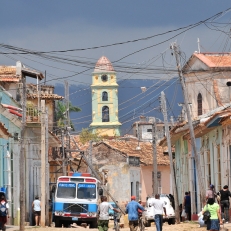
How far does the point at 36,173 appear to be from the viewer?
56.1 meters

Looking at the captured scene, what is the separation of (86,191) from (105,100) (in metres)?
124


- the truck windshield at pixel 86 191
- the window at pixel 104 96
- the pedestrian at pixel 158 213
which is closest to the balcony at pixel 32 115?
the truck windshield at pixel 86 191

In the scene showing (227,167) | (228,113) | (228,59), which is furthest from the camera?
(228,59)

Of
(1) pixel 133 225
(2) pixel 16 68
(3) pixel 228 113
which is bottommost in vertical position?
(1) pixel 133 225

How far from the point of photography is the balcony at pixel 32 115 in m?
51.2

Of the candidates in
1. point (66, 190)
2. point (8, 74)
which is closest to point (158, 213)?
point (66, 190)

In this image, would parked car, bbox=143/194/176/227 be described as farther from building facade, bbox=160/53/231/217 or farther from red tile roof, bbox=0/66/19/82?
red tile roof, bbox=0/66/19/82

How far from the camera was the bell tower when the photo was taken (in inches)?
6462

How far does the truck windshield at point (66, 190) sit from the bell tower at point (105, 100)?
369 ft

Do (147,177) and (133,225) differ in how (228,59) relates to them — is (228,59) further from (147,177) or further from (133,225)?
(133,225)

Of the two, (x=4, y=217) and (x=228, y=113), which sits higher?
(x=228, y=113)

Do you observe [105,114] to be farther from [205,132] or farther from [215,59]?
[205,132]

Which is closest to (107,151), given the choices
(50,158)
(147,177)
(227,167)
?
(147,177)

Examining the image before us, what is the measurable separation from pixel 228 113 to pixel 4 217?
9926mm
